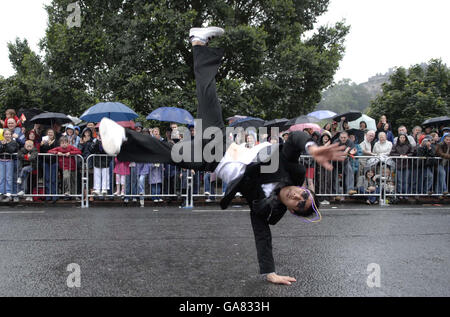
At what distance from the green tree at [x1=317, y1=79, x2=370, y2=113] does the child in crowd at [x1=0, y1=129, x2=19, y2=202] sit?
97.5 meters

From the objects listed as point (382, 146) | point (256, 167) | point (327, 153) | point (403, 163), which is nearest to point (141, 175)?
point (382, 146)

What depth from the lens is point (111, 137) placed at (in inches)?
164

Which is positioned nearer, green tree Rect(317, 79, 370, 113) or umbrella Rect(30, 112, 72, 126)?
umbrella Rect(30, 112, 72, 126)

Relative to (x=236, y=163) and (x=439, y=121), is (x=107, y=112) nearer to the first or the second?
(x=236, y=163)

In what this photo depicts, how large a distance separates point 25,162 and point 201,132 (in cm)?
703

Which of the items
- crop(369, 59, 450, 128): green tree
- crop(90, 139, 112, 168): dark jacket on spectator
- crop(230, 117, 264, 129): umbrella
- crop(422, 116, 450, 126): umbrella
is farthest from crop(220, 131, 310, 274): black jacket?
crop(369, 59, 450, 128): green tree

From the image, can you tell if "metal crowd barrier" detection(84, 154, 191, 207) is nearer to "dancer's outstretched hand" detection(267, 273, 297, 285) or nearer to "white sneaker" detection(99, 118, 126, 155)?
"white sneaker" detection(99, 118, 126, 155)

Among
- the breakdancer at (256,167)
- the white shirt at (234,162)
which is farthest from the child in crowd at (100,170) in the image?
the white shirt at (234,162)

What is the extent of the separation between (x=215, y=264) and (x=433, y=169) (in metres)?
8.44

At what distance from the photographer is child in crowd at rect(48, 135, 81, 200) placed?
32.8ft

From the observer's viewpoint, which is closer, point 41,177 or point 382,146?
point 41,177

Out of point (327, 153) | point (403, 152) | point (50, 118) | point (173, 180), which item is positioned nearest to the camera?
point (327, 153)

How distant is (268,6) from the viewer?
53.0 ft

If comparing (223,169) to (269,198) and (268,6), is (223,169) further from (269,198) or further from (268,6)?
(268,6)
